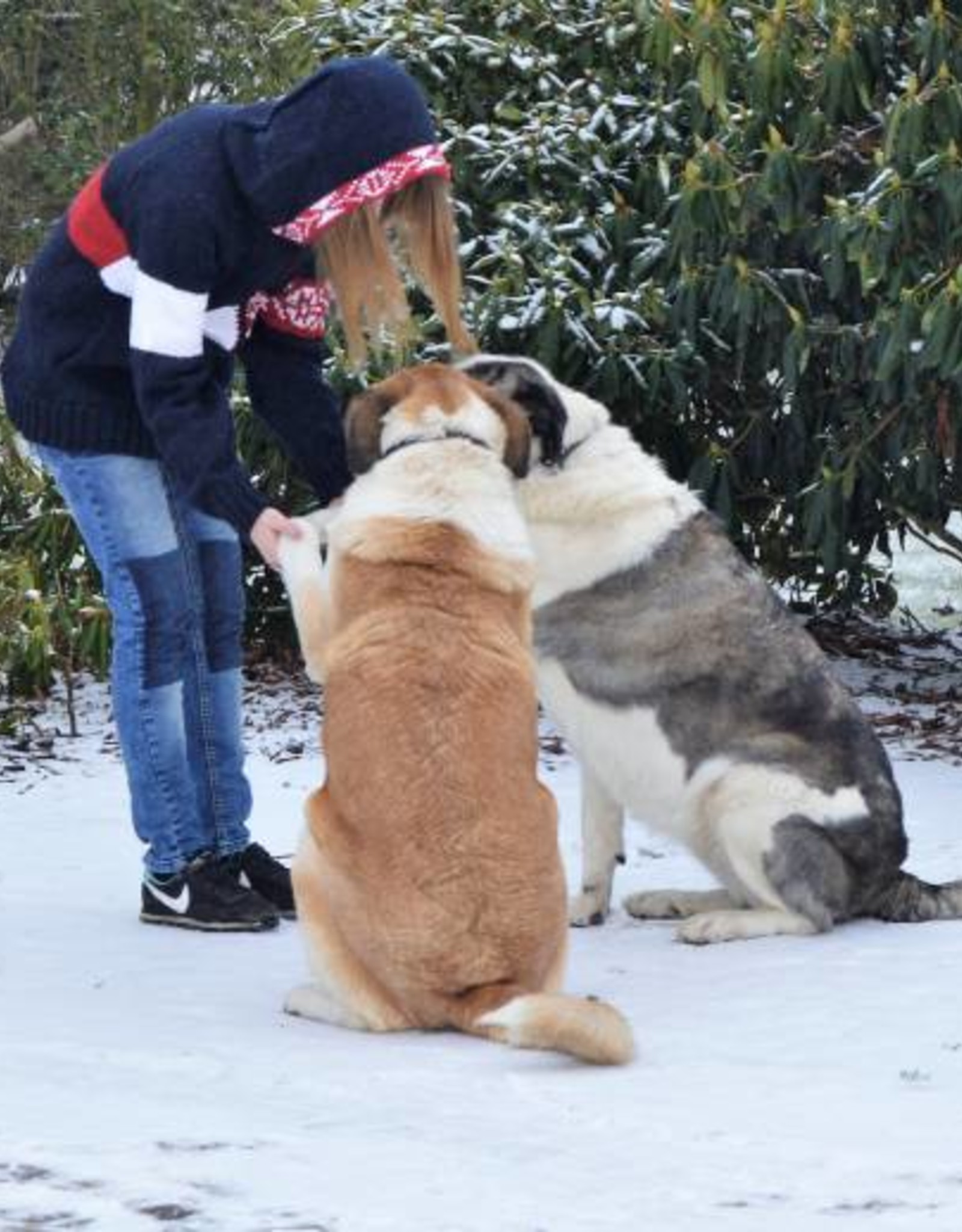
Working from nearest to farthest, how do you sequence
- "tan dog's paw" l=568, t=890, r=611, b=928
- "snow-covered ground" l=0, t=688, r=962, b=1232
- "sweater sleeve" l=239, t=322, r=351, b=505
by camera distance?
"snow-covered ground" l=0, t=688, r=962, b=1232, "sweater sleeve" l=239, t=322, r=351, b=505, "tan dog's paw" l=568, t=890, r=611, b=928

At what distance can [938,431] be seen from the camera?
25.8ft

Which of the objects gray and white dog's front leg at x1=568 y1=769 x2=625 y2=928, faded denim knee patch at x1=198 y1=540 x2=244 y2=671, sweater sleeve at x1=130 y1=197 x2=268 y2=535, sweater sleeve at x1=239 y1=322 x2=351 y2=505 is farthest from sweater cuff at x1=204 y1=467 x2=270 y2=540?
gray and white dog's front leg at x1=568 y1=769 x2=625 y2=928

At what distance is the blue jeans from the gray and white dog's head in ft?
2.34

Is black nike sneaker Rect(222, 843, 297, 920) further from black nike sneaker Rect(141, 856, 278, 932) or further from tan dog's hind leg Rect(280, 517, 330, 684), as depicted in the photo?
tan dog's hind leg Rect(280, 517, 330, 684)

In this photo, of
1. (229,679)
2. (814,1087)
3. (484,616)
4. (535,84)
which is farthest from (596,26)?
(814,1087)

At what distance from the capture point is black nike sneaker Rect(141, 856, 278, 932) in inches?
223

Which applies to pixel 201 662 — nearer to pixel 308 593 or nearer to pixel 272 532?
pixel 272 532

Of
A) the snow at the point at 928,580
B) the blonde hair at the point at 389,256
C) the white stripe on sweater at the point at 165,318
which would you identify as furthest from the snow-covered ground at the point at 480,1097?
the snow at the point at 928,580

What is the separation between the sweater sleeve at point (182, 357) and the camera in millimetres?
5031

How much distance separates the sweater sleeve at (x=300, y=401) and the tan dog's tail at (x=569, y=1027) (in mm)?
1851

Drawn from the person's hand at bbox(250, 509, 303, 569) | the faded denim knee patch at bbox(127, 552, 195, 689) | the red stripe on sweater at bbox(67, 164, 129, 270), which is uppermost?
the red stripe on sweater at bbox(67, 164, 129, 270)

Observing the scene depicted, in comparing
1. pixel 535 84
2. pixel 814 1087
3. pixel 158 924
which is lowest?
pixel 158 924

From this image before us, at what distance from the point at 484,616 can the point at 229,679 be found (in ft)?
4.14

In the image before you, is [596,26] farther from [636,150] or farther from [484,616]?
[484,616]
